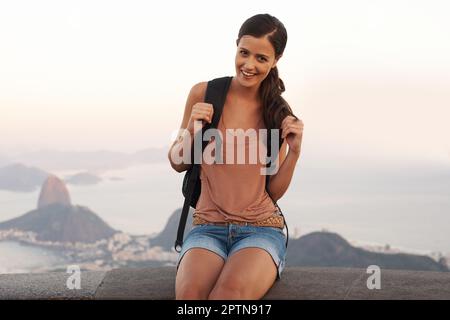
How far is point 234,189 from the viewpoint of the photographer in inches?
160

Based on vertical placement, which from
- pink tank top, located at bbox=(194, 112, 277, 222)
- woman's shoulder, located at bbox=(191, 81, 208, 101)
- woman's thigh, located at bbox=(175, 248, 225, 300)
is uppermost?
woman's shoulder, located at bbox=(191, 81, 208, 101)

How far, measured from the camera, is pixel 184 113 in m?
4.30

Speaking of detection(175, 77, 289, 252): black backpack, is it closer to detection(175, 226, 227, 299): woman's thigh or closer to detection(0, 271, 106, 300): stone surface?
detection(175, 226, 227, 299): woman's thigh

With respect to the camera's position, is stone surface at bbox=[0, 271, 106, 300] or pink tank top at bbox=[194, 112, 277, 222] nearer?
pink tank top at bbox=[194, 112, 277, 222]

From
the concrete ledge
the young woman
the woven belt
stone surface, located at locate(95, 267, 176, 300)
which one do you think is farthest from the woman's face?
stone surface, located at locate(95, 267, 176, 300)

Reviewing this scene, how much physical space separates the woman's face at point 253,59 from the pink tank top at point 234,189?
0.34 meters

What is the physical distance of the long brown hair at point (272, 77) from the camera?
4.01 m

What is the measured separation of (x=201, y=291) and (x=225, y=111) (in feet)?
3.79

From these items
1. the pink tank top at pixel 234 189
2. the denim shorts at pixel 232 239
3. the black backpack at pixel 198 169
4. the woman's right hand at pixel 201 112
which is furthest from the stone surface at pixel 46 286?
the woman's right hand at pixel 201 112

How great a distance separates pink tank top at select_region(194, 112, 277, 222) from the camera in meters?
4.05

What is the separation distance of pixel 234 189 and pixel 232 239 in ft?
0.98

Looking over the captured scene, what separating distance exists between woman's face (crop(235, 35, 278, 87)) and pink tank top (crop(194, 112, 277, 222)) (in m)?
0.34

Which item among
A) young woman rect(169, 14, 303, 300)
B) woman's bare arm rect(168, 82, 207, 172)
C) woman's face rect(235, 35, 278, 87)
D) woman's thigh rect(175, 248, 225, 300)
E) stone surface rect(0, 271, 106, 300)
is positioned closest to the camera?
woman's thigh rect(175, 248, 225, 300)

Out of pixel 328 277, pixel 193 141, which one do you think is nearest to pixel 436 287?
pixel 328 277
